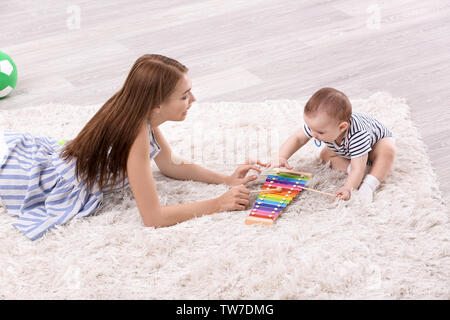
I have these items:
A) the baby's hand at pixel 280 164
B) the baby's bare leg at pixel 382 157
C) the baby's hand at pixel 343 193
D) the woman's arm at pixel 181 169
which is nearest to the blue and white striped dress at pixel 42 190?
the woman's arm at pixel 181 169

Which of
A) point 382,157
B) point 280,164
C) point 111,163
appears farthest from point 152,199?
point 382,157

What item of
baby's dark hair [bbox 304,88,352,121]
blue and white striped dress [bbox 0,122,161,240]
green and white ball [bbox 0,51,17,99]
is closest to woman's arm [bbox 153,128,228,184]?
blue and white striped dress [bbox 0,122,161,240]

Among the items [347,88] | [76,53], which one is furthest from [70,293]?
[76,53]

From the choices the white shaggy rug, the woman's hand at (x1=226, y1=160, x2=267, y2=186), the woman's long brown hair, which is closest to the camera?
the white shaggy rug

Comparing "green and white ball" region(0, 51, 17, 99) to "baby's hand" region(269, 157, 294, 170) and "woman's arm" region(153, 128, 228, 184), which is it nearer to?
"woman's arm" region(153, 128, 228, 184)

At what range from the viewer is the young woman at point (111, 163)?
1.46 metres

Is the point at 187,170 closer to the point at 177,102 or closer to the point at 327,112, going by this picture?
→ the point at 177,102

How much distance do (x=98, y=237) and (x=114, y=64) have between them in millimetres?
1206

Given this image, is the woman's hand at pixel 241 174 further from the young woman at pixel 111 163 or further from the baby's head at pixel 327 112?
the baby's head at pixel 327 112

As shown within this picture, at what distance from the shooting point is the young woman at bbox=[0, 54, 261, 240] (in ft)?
4.80

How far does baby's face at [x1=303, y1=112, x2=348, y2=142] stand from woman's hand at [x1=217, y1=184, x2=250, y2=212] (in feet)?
0.79

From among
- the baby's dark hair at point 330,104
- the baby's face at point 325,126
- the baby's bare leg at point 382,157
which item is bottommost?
the baby's bare leg at point 382,157

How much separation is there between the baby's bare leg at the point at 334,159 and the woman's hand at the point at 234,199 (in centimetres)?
32
